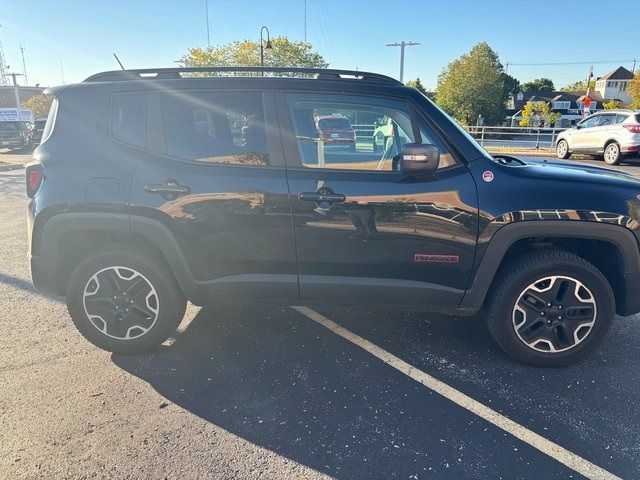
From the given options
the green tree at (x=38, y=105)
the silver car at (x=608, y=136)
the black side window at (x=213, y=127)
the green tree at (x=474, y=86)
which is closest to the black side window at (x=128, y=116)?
the black side window at (x=213, y=127)


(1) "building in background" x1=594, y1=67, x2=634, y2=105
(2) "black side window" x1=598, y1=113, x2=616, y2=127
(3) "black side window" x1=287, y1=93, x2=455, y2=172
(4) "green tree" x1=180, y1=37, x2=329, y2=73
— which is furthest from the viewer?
(1) "building in background" x1=594, y1=67, x2=634, y2=105

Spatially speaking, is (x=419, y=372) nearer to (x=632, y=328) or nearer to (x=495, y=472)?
(x=495, y=472)

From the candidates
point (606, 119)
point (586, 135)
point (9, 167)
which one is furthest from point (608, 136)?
point (9, 167)

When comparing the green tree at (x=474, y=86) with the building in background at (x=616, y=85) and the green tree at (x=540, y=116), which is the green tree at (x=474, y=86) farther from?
the building in background at (x=616, y=85)

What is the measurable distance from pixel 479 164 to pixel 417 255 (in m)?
0.71

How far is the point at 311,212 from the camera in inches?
113

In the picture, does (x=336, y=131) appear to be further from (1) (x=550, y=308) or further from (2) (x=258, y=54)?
(2) (x=258, y=54)

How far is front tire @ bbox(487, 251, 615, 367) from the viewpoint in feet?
9.53

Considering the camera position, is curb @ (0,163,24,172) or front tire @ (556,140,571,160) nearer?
curb @ (0,163,24,172)

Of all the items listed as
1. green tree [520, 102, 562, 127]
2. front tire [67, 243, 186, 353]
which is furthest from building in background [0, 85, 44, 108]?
front tire [67, 243, 186, 353]

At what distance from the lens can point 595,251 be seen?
306 centimetres

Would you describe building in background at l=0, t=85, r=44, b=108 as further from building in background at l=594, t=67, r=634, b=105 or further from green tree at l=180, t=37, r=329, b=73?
building in background at l=594, t=67, r=634, b=105

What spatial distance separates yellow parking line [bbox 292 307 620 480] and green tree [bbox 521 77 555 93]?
105 m

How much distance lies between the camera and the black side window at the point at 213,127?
2.97 metres
